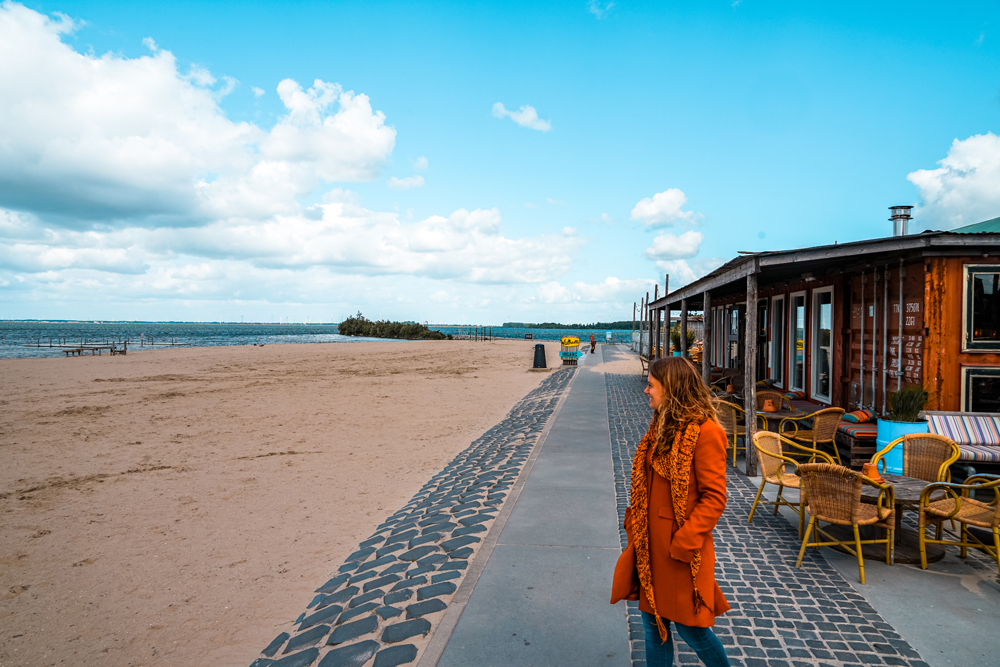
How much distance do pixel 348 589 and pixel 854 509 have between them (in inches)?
154

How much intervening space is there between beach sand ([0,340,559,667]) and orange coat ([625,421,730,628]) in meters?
2.96

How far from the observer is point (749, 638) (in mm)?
3262

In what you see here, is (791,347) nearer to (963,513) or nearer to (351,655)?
(963,513)

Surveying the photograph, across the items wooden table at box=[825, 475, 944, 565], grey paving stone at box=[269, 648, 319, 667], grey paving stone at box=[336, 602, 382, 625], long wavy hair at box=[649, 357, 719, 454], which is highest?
long wavy hair at box=[649, 357, 719, 454]

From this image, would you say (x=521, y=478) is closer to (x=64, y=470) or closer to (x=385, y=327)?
(x=64, y=470)

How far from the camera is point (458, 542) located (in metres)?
4.84

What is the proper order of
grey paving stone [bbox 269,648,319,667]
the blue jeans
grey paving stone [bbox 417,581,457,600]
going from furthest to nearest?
grey paving stone [bbox 417,581,457,600], grey paving stone [bbox 269,648,319,667], the blue jeans

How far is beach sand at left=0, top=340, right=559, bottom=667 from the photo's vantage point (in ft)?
13.5

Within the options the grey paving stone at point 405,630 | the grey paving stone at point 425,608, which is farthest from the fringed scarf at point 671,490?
the grey paving stone at point 425,608

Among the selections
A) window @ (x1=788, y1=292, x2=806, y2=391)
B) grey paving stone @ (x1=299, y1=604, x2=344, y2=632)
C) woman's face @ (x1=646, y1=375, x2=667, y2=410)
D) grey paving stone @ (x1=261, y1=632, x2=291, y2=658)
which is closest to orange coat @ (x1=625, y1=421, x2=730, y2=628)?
woman's face @ (x1=646, y1=375, x2=667, y2=410)

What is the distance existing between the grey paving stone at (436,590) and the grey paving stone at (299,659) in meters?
0.76

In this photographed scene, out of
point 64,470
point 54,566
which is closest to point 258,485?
point 54,566

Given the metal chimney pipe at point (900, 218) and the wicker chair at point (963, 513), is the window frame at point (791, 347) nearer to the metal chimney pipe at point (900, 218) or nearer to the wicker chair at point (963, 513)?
the metal chimney pipe at point (900, 218)

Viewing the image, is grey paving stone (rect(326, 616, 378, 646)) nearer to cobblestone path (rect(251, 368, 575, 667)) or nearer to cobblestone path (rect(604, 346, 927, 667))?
cobblestone path (rect(251, 368, 575, 667))
